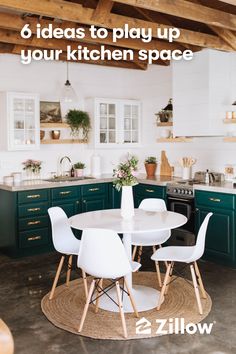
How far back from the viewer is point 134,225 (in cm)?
371

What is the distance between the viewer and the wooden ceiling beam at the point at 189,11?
3.88 metres

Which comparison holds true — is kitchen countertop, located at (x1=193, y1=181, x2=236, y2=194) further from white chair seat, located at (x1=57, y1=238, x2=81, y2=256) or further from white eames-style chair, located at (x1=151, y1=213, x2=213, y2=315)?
white chair seat, located at (x1=57, y1=238, x2=81, y2=256)

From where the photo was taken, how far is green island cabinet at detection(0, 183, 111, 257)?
17.8 ft

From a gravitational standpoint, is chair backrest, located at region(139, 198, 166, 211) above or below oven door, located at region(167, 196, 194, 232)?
above

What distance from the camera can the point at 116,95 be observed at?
701cm

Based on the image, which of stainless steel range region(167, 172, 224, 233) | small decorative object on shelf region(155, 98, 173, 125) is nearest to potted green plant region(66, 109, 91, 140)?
small decorative object on shelf region(155, 98, 173, 125)

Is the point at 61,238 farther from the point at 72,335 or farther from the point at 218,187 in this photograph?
the point at 218,187

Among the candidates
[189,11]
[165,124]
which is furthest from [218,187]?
[189,11]

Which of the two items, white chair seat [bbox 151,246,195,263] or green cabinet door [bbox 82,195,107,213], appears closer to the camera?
white chair seat [bbox 151,246,195,263]

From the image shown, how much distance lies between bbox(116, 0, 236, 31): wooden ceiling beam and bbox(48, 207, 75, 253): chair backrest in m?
2.11

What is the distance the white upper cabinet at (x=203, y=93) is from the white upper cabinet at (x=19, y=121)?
2.01 meters

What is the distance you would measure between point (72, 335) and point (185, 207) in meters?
2.66

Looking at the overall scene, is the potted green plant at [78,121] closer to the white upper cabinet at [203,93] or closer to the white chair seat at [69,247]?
the white upper cabinet at [203,93]

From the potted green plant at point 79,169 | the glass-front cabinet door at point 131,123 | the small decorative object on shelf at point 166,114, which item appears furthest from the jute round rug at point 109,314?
the glass-front cabinet door at point 131,123
